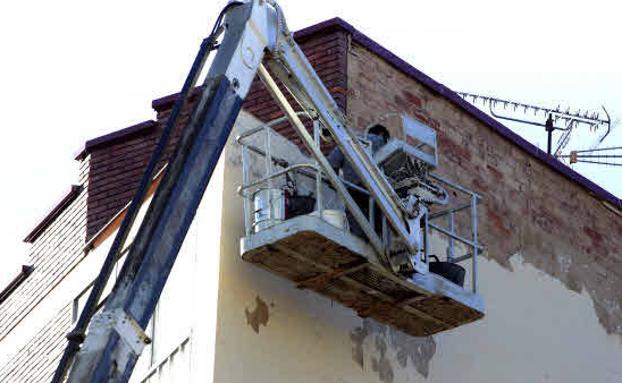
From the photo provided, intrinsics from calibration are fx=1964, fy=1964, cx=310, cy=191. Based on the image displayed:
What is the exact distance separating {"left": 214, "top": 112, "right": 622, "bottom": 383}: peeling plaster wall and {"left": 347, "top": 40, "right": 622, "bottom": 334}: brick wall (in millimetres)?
310

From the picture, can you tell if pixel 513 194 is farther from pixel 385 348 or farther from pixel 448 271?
pixel 448 271

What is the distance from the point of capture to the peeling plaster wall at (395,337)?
65.8ft

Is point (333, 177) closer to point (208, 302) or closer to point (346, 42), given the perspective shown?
point (208, 302)

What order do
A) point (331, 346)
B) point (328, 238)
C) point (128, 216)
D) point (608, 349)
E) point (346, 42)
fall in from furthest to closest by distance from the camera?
point (608, 349), point (346, 42), point (331, 346), point (328, 238), point (128, 216)

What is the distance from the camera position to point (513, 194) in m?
25.1

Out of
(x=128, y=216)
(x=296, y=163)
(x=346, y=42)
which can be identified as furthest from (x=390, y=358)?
(x=128, y=216)

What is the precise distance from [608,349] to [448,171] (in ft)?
11.3

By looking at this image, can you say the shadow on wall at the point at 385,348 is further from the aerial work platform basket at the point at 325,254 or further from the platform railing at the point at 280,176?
the platform railing at the point at 280,176

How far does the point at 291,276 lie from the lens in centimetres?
2027

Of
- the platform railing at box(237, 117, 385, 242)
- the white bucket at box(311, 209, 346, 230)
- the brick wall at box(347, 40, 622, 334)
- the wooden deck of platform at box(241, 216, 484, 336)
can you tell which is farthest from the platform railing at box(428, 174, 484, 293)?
the white bucket at box(311, 209, 346, 230)

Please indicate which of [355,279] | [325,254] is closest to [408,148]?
[355,279]

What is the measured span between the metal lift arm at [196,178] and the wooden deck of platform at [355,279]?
1.19 feet

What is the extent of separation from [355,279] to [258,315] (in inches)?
41.9

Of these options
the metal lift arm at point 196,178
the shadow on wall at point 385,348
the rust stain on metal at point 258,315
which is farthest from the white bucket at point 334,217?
the shadow on wall at point 385,348
